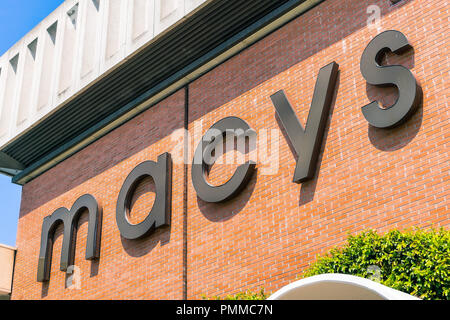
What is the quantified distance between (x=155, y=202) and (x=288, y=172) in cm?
388

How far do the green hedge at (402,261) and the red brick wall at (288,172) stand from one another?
0.87 m

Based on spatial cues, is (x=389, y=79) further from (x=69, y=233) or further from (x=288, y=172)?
(x=69, y=233)

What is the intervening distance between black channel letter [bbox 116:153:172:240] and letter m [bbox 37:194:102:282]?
959mm

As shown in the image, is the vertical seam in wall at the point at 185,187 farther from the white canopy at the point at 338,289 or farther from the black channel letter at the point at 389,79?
the white canopy at the point at 338,289

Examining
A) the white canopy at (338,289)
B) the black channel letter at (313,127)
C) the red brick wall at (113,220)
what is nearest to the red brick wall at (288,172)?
the red brick wall at (113,220)

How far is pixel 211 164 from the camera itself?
48.0 ft

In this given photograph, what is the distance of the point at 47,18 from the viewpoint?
20469 millimetres

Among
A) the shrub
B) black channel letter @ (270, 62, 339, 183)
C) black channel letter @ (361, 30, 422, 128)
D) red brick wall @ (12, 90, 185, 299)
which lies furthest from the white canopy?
red brick wall @ (12, 90, 185, 299)

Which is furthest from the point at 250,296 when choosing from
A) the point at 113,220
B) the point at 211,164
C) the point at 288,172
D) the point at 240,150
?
the point at 113,220

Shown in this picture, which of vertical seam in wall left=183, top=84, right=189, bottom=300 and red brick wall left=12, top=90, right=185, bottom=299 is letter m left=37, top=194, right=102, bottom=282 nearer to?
red brick wall left=12, top=90, right=185, bottom=299

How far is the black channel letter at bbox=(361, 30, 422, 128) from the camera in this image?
11211mm

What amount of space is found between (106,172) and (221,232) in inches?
197

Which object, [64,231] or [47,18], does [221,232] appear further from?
[47,18]

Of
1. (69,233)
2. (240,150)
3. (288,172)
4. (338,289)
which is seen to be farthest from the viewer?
(69,233)
